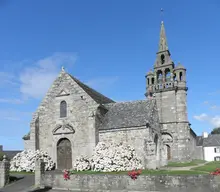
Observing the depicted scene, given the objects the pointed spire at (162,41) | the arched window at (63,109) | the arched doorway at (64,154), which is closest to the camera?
the arched doorway at (64,154)

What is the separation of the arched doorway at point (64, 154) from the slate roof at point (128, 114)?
3682 mm

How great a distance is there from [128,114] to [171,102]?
11338 mm

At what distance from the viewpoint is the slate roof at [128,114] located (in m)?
22.9

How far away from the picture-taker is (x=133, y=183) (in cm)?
1491

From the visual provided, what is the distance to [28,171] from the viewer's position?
22641mm

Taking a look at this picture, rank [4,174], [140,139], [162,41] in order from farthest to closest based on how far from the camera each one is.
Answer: [162,41]
[140,139]
[4,174]

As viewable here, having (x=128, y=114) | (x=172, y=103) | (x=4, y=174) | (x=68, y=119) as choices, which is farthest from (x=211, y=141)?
(x=4, y=174)

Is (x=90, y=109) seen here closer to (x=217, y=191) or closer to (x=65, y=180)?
(x=65, y=180)

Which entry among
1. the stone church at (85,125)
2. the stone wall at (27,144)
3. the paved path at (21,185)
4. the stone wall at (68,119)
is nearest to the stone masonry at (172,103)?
the stone church at (85,125)

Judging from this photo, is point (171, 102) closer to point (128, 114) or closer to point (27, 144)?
point (128, 114)

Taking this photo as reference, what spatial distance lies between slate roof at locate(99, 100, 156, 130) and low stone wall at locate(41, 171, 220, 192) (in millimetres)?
7437

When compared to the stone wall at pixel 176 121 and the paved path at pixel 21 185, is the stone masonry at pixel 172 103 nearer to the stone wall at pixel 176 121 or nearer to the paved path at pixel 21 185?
the stone wall at pixel 176 121

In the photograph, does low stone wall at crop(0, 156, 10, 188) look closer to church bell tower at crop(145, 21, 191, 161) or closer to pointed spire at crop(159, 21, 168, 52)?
church bell tower at crop(145, 21, 191, 161)

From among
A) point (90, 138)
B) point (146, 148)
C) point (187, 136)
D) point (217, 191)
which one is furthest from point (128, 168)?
point (187, 136)
